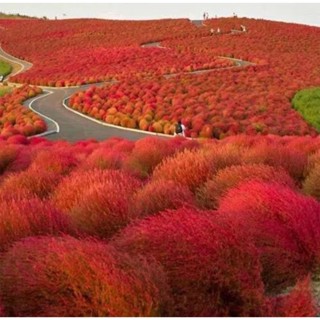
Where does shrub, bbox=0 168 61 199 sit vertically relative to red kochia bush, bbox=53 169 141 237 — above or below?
below

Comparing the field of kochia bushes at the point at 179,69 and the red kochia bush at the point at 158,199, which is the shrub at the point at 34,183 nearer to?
the red kochia bush at the point at 158,199

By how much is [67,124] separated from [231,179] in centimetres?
Answer: 2396

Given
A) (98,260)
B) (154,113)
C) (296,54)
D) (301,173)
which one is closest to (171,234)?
(98,260)

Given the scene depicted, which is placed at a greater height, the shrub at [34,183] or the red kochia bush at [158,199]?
the red kochia bush at [158,199]

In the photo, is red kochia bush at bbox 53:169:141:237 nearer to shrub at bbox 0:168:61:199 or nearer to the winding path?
shrub at bbox 0:168:61:199

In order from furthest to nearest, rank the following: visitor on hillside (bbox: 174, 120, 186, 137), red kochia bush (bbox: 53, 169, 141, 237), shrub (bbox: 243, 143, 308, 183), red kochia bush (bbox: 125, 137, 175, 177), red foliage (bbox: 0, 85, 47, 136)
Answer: visitor on hillside (bbox: 174, 120, 186, 137)
red foliage (bbox: 0, 85, 47, 136)
red kochia bush (bbox: 125, 137, 175, 177)
shrub (bbox: 243, 143, 308, 183)
red kochia bush (bbox: 53, 169, 141, 237)

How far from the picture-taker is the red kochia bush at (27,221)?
5.41 m

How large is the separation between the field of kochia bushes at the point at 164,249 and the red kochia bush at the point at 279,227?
10 mm

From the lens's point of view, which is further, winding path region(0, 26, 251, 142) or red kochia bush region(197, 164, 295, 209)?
winding path region(0, 26, 251, 142)

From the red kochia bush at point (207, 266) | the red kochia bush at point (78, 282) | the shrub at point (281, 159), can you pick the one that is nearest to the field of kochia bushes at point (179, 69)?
the shrub at point (281, 159)

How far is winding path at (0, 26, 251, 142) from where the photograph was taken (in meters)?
27.1

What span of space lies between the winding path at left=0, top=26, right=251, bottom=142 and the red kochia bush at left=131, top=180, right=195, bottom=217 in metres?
19.7

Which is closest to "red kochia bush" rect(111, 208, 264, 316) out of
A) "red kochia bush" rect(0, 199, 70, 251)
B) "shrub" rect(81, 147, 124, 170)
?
"red kochia bush" rect(0, 199, 70, 251)

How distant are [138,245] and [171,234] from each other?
11.6 inches
